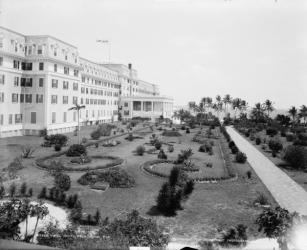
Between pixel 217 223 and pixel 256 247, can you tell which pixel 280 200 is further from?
pixel 256 247

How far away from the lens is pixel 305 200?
21219mm

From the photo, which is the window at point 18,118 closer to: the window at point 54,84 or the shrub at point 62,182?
the window at point 54,84

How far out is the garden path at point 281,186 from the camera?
20.2 metres

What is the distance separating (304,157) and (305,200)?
11835 mm

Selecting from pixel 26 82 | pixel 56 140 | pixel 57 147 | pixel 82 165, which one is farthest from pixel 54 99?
pixel 82 165

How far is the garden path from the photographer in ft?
66.2

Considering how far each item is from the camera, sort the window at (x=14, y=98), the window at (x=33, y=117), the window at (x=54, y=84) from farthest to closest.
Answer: the window at (x=54, y=84) → the window at (x=33, y=117) → the window at (x=14, y=98)

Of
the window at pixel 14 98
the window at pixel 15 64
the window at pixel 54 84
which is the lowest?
the window at pixel 14 98

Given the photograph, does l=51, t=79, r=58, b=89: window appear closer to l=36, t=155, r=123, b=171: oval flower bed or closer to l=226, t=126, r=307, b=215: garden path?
l=36, t=155, r=123, b=171: oval flower bed

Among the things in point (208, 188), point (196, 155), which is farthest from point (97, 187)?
point (196, 155)

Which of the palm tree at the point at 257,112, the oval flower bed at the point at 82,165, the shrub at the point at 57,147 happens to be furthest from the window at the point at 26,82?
the palm tree at the point at 257,112

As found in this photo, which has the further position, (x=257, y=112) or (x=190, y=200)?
(x=257, y=112)

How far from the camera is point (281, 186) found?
2492 centimetres

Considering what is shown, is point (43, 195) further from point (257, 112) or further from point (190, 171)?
point (257, 112)
